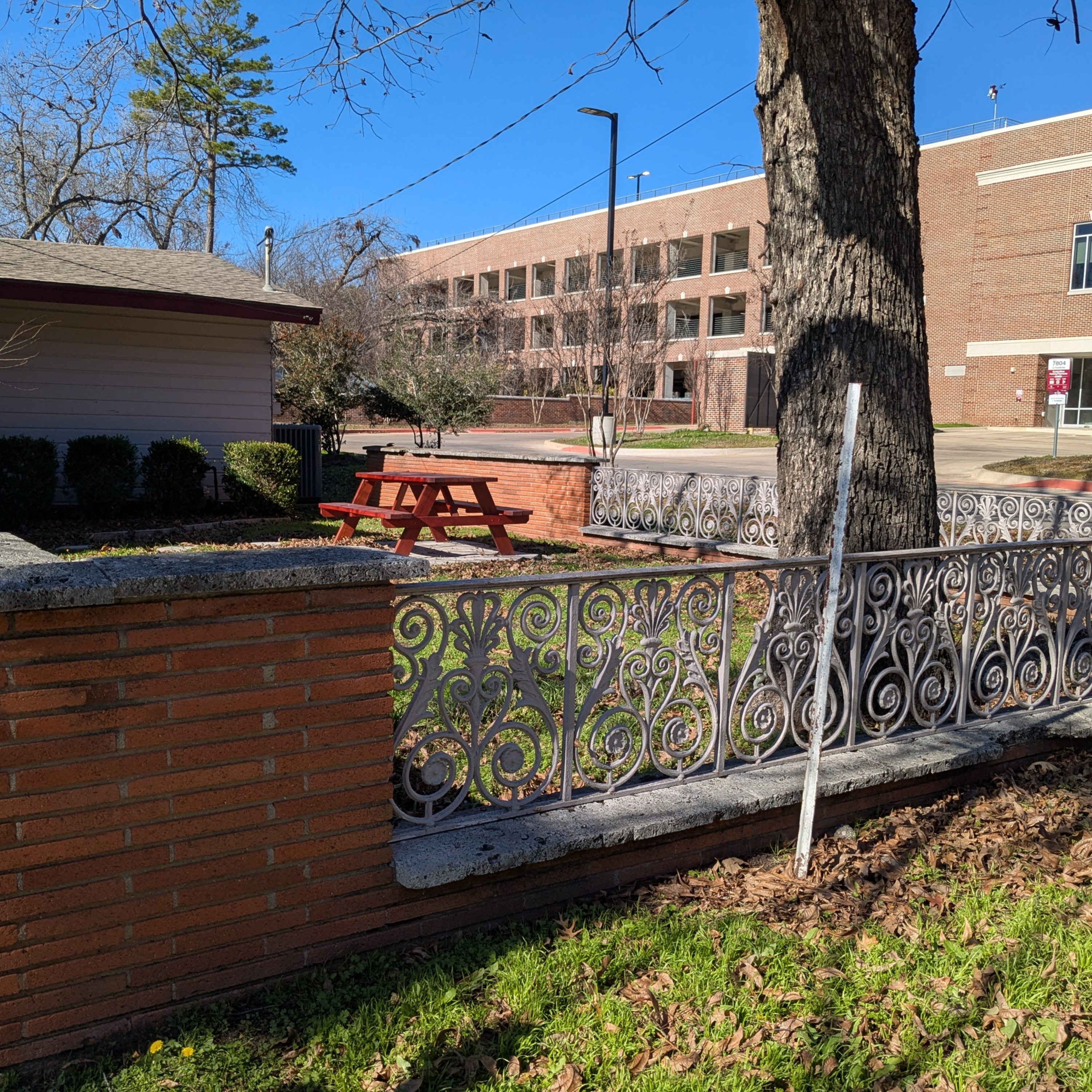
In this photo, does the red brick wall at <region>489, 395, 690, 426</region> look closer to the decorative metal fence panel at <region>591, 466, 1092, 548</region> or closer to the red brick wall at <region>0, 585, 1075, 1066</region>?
the decorative metal fence panel at <region>591, 466, 1092, 548</region>

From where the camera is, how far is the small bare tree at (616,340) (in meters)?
18.3

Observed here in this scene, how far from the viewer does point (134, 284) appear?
11594 millimetres

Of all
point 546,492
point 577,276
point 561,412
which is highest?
point 577,276

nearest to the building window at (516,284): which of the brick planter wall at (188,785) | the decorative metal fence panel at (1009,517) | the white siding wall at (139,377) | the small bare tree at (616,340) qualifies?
the small bare tree at (616,340)

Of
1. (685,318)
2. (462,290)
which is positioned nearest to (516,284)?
(462,290)

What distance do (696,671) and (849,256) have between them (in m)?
2.04

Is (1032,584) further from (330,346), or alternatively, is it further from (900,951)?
(330,346)

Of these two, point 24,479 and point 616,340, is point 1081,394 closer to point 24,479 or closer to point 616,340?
point 616,340

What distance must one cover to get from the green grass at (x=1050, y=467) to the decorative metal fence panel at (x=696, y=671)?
13870mm

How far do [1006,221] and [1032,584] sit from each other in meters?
34.8

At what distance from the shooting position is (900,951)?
2934 mm

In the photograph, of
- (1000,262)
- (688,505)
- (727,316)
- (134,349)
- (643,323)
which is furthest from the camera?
(727,316)

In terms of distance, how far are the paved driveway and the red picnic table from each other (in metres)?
4.73

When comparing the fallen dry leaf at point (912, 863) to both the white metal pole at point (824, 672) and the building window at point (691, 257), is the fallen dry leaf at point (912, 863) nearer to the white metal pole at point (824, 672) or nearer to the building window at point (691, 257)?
the white metal pole at point (824, 672)
